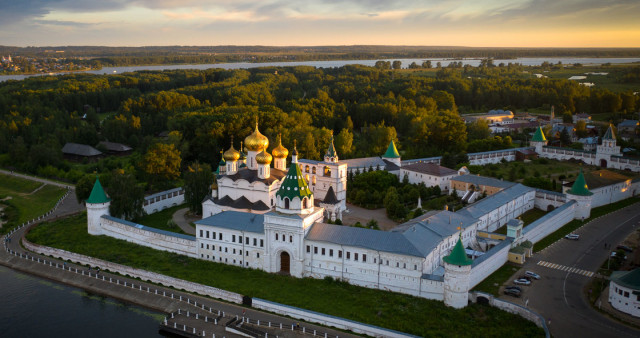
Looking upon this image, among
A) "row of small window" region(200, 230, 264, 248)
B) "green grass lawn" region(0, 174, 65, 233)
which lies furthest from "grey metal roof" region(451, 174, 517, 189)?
"green grass lawn" region(0, 174, 65, 233)

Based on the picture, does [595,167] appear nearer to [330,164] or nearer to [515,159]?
[515,159]

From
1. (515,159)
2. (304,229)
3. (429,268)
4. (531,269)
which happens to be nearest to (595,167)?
(515,159)

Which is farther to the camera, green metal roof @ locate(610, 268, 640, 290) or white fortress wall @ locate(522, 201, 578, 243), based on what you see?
white fortress wall @ locate(522, 201, 578, 243)

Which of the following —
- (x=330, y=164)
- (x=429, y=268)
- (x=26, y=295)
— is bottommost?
(x=26, y=295)

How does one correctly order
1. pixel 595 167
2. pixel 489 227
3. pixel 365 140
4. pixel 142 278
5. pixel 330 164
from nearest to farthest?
pixel 142 278
pixel 489 227
pixel 330 164
pixel 595 167
pixel 365 140

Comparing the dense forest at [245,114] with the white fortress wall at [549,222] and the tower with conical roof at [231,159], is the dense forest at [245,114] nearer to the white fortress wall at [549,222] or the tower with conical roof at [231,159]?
the tower with conical roof at [231,159]

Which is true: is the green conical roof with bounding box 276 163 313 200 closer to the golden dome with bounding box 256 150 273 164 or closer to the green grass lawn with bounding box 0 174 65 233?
the golden dome with bounding box 256 150 273 164
